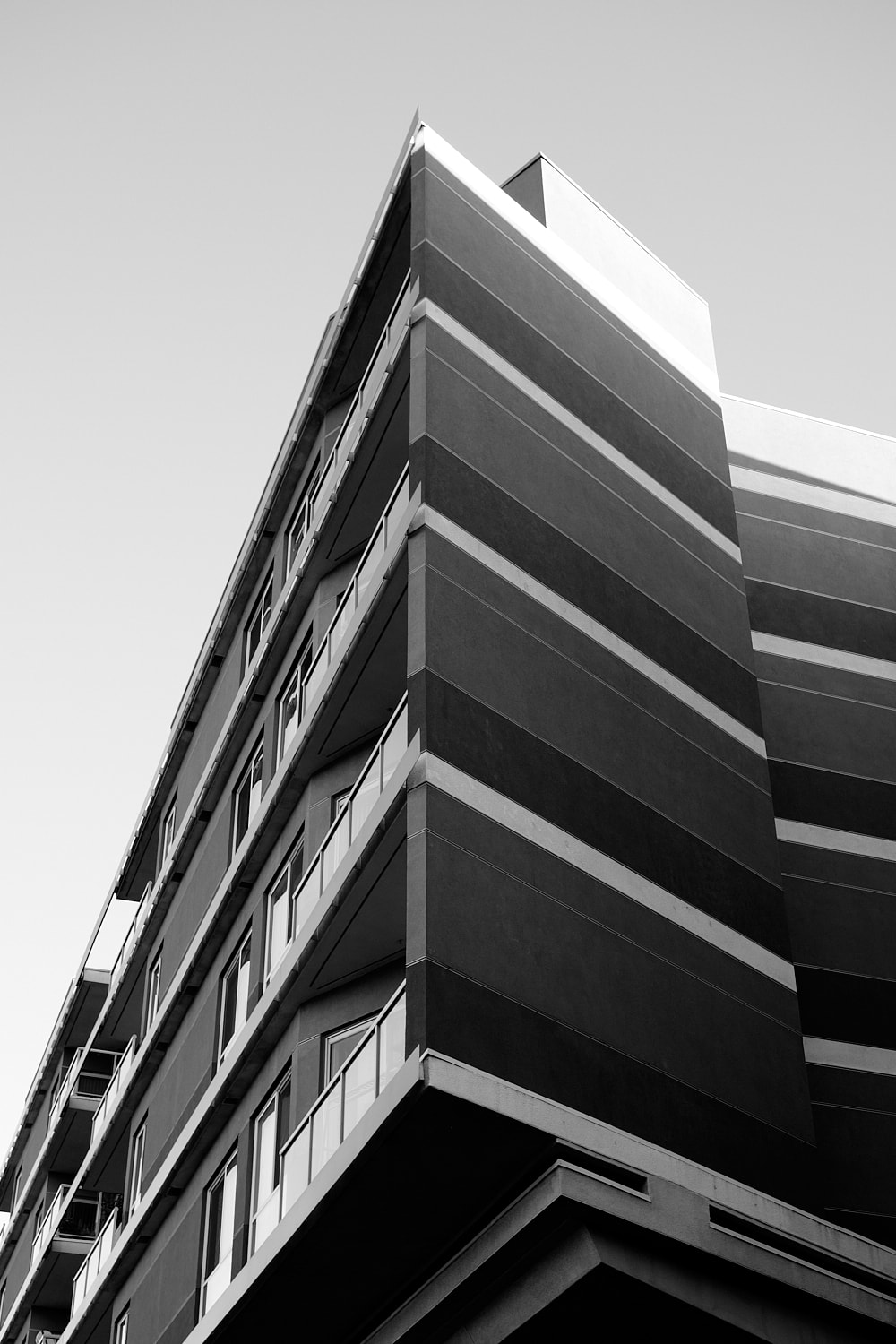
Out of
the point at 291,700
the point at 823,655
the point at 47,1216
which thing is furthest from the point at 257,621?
the point at 47,1216

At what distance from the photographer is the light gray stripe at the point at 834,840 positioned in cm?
2244

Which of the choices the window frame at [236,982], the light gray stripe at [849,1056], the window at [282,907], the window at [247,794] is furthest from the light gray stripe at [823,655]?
the window frame at [236,982]

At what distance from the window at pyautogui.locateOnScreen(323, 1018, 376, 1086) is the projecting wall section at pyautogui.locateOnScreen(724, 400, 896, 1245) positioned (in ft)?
19.4

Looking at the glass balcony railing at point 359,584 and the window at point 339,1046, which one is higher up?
the glass balcony railing at point 359,584

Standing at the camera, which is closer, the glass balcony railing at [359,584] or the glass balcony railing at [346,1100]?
the glass balcony railing at [346,1100]

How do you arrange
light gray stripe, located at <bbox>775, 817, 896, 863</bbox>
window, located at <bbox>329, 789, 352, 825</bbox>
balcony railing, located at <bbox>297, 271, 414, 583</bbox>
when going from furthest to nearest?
1. light gray stripe, located at <bbox>775, 817, 896, 863</bbox>
2. balcony railing, located at <bbox>297, 271, 414, 583</bbox>
3. window, located at <bbox>329, 789, 352, 825</bbox>

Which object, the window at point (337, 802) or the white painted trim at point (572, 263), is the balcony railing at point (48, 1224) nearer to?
the window at point (337, 802)

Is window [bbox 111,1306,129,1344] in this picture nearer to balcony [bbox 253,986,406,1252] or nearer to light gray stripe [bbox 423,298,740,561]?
balcony [bbox 253,986,406,1252]

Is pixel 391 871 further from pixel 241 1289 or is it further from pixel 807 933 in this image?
pixel 807 933

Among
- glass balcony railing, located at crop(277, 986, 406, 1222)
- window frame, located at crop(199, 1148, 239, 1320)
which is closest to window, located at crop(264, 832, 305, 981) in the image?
window frame, located at crop(199, 1148, 239, 1320)

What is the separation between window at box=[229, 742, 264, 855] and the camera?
25.1 m

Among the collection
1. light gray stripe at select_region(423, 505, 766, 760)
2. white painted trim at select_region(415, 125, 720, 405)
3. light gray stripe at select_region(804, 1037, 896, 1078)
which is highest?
white painted trim at select_region(415, 125, 720, 405)

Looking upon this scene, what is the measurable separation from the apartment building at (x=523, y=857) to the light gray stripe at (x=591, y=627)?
0.06 meters

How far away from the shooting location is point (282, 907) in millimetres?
21109
